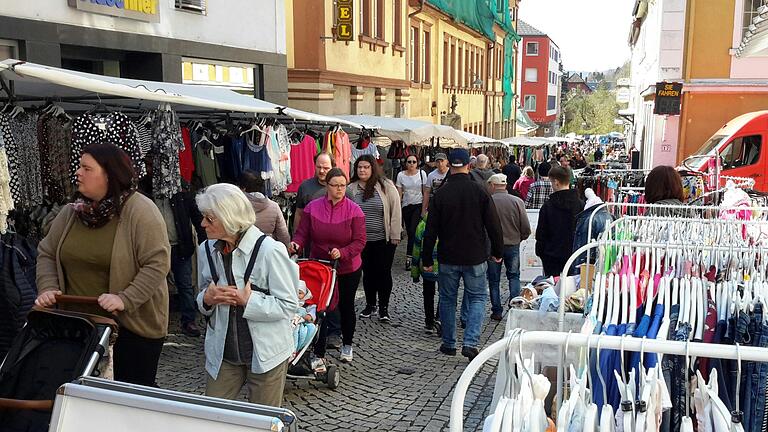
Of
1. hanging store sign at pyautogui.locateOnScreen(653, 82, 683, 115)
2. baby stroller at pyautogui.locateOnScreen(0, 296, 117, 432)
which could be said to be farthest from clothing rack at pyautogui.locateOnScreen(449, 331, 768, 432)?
hanging store sign at pyautogui.locateOnScreen(653, 82, 683, 115)

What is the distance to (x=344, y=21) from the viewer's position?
52.5 feet

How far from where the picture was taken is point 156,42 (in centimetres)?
1067

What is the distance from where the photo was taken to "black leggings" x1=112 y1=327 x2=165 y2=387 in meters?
3.90

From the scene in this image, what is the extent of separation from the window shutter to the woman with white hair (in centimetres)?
833

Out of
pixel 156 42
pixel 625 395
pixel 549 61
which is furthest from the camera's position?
pixel 549 61

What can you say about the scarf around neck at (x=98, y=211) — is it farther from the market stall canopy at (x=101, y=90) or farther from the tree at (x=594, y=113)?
the tree at (x=594, y=113)

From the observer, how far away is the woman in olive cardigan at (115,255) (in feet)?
12.3

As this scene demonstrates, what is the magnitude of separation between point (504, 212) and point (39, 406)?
5.71 metres

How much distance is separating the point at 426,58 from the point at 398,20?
5325mm

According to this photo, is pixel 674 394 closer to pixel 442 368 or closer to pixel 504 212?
pixel 442 368

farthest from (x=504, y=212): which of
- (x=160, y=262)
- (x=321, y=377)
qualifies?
(x=160, y=262)

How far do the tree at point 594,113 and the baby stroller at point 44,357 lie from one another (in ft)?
242

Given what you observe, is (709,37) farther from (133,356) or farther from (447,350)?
(133,356)

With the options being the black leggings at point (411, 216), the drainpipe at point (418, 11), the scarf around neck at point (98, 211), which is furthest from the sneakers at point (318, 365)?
the drainpipe at point (418, 11)
